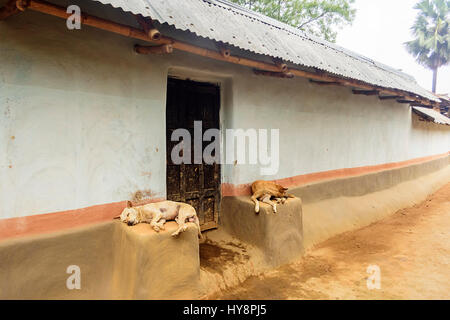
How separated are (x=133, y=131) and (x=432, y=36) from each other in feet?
115

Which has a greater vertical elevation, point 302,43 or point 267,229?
point 302,43

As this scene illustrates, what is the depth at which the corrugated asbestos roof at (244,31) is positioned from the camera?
3.43 meters

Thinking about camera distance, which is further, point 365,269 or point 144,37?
point 365,269

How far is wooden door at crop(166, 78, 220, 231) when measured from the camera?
4750mm

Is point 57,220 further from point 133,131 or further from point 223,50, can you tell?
point 223,50

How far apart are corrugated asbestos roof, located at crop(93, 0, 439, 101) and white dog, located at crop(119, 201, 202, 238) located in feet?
7.06

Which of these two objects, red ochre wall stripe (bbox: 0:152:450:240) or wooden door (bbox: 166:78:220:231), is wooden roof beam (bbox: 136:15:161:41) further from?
red ochre wall stripe (bbox: 0:152:450:240)

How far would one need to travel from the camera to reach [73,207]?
348 cm

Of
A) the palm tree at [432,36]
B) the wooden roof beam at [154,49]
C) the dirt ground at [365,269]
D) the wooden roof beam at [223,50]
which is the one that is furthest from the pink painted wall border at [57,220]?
the palm tree at [432,36]

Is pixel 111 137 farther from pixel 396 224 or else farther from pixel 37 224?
pixel 396 224

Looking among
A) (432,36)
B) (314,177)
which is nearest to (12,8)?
(314,177)

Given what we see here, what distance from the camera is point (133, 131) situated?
13.0ft

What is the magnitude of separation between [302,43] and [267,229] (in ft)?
12.6
